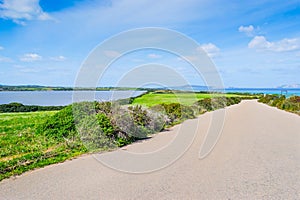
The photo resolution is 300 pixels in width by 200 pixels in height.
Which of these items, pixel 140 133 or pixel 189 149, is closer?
pixel 189 149

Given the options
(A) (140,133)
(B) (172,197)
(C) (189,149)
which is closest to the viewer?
(B) (172,197)

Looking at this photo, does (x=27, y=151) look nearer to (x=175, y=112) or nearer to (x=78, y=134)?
(x=78, y=134)

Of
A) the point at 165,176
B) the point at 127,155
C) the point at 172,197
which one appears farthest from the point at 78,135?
the point at 172,197

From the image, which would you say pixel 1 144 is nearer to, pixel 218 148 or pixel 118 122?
pixel 118 122

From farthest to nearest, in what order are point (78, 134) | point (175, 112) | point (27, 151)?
point (175, 112), point (78, 134), point (27, 151)

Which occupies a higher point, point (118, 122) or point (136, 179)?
point (118, 122)

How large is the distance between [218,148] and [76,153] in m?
4.49

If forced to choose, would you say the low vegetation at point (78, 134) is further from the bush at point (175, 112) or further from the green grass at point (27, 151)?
the bush at point (175, 112)

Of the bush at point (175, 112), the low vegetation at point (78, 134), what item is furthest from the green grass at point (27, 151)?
the bush at point (175, 112)

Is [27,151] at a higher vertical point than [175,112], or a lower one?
lower

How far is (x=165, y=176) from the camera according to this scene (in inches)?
209

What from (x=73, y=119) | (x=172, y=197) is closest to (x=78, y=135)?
(x=73, y=119)

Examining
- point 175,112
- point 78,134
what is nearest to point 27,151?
point 78,134

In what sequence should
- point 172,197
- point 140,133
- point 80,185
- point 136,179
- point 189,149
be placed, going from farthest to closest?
point 140,133 < point 189,149 < point 136,179 < point 80,185 < point 172,197
